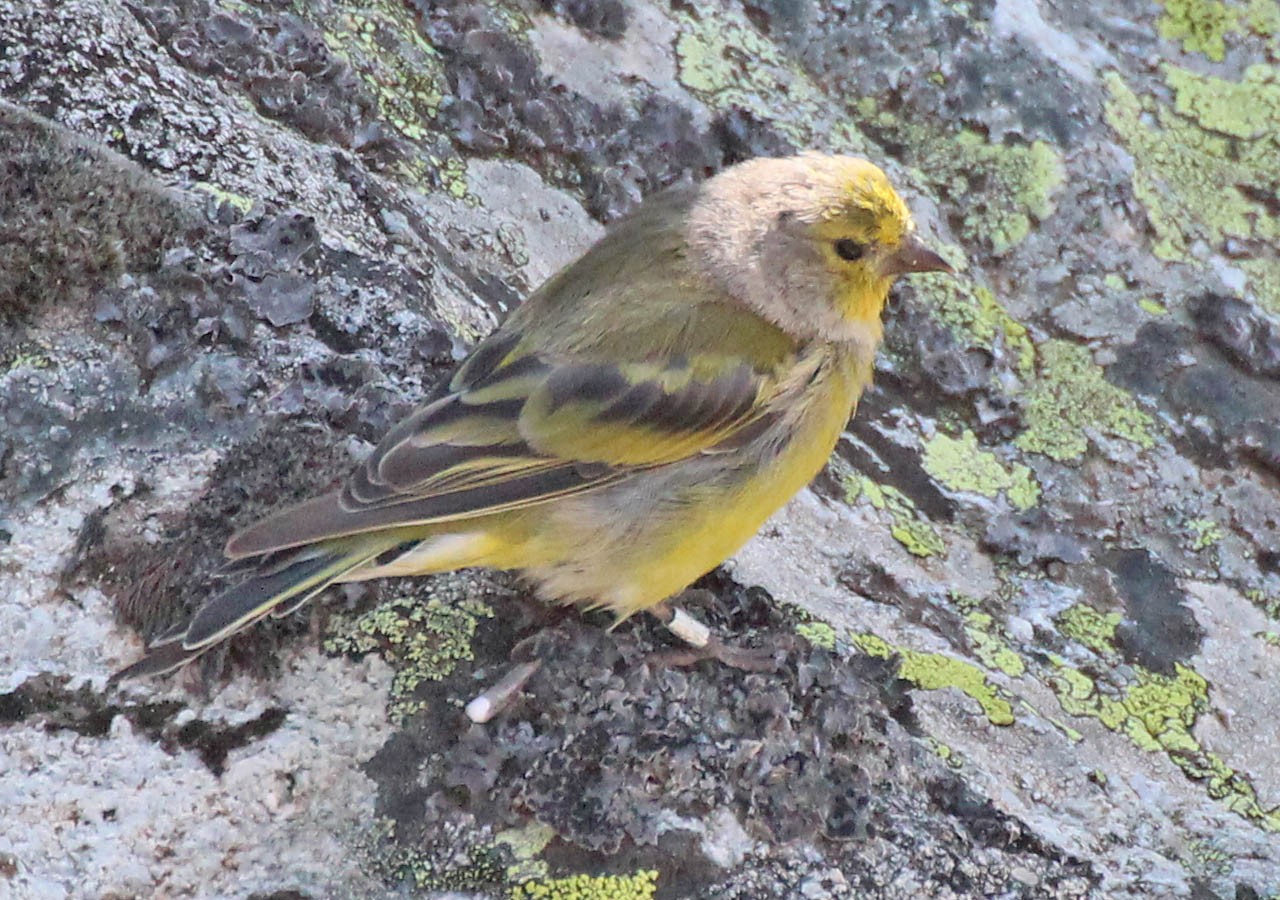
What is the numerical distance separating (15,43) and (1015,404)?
10.8 ft

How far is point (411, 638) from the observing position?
337 centimetres

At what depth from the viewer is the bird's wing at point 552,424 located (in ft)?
11.6

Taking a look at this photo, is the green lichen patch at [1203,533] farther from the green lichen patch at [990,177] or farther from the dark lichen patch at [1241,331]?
the green lichen patch at [990,177]

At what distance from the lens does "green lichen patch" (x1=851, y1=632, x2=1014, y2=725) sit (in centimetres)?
366

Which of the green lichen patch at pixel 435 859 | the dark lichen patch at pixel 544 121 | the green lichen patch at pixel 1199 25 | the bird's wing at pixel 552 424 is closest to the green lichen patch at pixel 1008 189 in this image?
the green lichen patch at pixel 1199 25

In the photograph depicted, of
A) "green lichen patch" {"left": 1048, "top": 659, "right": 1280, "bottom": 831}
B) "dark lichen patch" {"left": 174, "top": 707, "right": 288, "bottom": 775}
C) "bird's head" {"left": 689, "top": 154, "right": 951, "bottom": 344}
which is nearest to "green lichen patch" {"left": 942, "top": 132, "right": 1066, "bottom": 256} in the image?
"bird's head" {"left": 689, "top": 154, "right": 951, "bottom": 344}

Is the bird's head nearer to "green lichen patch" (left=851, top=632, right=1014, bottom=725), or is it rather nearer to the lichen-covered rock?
the lichen-covered rock

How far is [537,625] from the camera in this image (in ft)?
11.6

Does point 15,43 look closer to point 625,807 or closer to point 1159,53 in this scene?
point 625,807

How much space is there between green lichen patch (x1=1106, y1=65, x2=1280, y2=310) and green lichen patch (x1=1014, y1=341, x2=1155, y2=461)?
1.96 feet

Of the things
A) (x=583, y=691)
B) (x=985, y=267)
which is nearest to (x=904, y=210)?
(x=985, y=267)

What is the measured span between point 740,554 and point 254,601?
157 centimetres

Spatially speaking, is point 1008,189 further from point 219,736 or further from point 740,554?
point 219,736

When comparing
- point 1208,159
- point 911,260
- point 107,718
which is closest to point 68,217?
point 107,718
